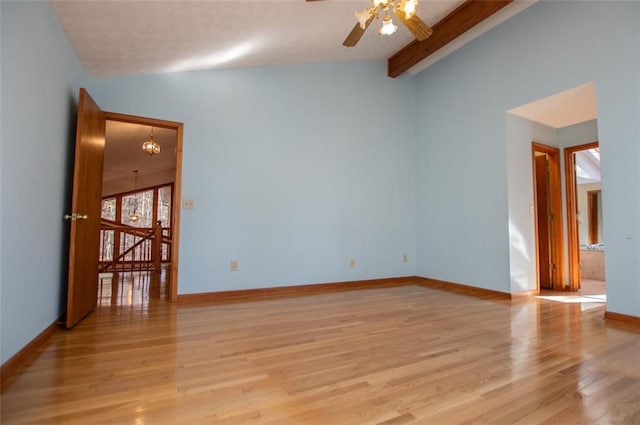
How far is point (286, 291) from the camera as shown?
12.5 ft

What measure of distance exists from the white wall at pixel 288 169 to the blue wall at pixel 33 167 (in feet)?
3.16

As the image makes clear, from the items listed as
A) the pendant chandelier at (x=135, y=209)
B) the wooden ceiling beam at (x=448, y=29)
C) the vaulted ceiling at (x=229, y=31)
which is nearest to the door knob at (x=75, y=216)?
the vaulted ceiling at (x=229, y=31)

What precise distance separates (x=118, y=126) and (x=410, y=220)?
15.2 ft

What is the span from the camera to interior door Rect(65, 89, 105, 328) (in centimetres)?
244

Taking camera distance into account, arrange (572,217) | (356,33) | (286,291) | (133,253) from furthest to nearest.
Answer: (133,253), (572,217), (286,291), (356,33)

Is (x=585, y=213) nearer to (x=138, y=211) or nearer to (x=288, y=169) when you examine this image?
(x=288, y=169)

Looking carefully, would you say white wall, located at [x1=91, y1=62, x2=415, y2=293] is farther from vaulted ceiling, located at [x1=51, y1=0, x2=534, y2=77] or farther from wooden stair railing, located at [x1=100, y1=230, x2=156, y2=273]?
wooden stair railing, located at [x1=100, y1=230, x2=156, y2=273]

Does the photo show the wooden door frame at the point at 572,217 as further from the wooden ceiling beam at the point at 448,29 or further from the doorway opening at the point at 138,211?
the doorway opening at the point at 138,211

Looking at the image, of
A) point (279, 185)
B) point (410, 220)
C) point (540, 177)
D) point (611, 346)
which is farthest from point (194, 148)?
point (540, 177)

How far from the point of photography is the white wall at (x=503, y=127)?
2727 mm

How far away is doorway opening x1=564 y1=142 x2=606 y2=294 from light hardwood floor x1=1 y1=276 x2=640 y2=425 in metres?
1.66

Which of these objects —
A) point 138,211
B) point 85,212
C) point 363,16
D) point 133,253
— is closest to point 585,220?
point 363,16

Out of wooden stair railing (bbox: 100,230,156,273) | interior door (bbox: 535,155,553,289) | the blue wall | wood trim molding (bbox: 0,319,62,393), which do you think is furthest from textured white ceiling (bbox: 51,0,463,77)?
wooden stair railing (bbox: 100,230,156,273)

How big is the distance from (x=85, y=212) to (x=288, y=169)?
213 cm
